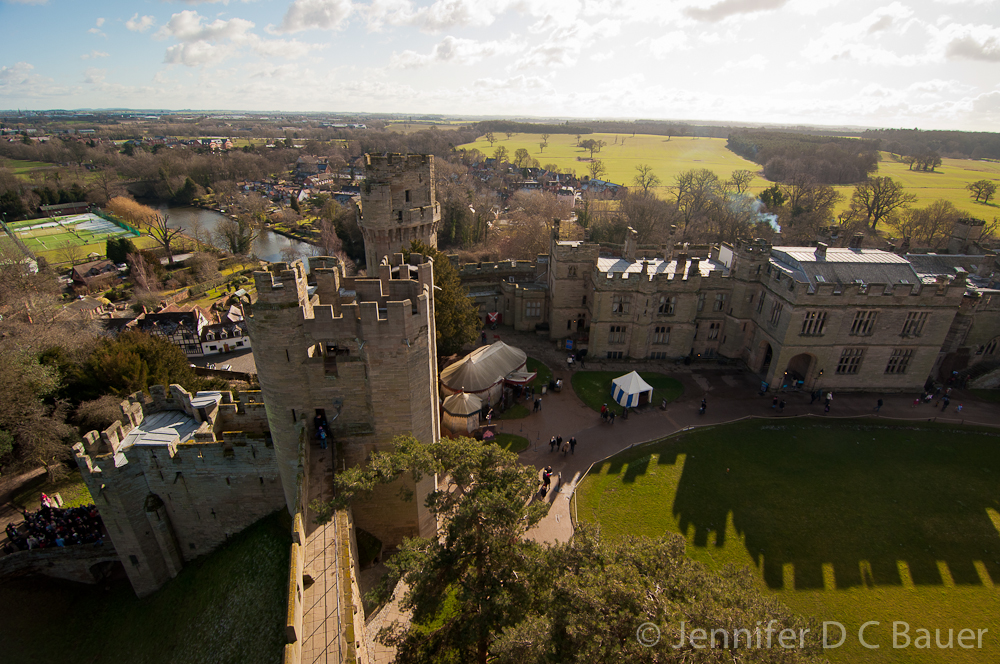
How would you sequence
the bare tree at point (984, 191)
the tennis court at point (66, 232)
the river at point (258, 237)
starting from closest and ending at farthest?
the bare tree at point (984, 191) → the river at point (258, 237) → the tennis court at point (66, 232)

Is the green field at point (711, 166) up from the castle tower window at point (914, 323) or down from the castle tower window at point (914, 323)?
up

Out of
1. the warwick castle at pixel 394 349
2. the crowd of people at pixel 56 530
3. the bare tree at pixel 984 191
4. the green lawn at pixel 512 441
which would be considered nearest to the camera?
the warwick castle at pixel 394 349

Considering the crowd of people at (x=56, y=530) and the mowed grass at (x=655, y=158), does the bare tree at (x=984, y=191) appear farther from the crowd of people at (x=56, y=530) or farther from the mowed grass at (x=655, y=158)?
the crowd of people at (x=56, y=530)

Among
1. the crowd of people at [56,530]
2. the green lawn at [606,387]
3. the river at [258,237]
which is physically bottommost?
the river at [258,237]

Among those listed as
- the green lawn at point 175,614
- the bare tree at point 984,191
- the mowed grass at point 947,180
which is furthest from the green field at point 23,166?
the bare tree at point 984,191

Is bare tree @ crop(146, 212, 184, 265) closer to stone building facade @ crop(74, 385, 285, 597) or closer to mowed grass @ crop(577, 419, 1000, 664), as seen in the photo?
stone building facade @ crop(74, 385, 285, 597)

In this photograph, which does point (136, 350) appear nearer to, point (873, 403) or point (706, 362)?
point (706, 362)

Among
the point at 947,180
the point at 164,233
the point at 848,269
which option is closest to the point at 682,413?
the point at 848,269

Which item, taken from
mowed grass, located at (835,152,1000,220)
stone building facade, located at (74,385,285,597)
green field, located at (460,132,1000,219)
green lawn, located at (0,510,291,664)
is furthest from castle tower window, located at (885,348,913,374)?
green field, located at (460,132,1000,219)
